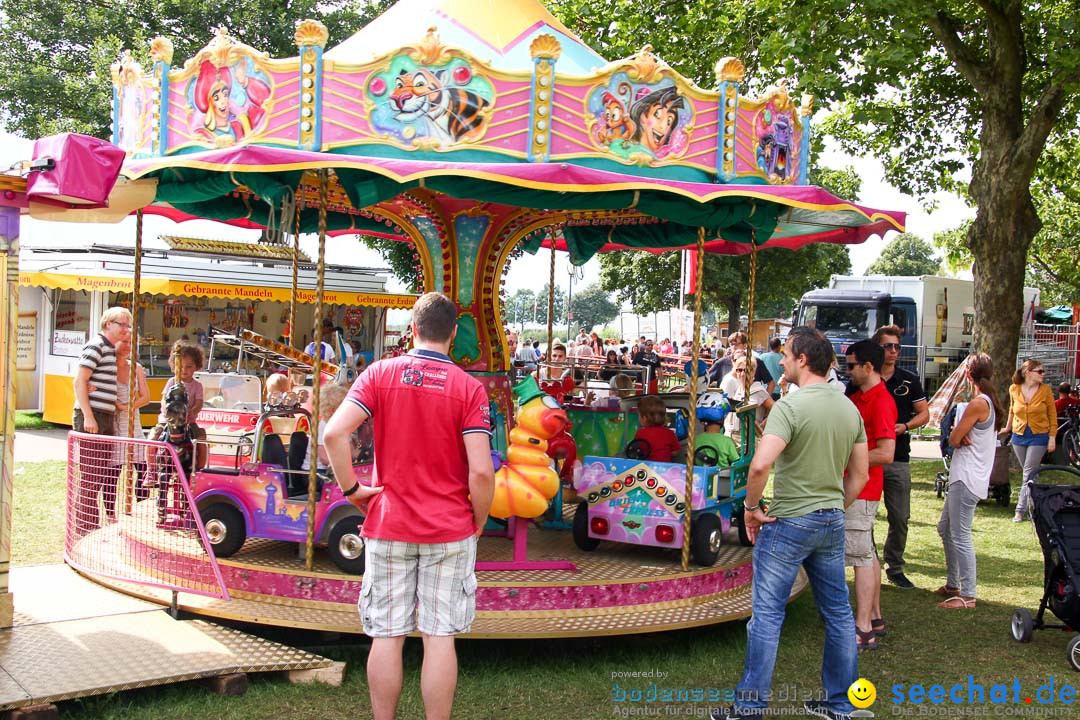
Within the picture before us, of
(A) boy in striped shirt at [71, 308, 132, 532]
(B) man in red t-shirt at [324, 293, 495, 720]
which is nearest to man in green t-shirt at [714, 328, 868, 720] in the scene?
(B) man in red t-shirt at [324, 293, 495, 720]

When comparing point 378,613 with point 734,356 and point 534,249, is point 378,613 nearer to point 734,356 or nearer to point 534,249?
point 534,249

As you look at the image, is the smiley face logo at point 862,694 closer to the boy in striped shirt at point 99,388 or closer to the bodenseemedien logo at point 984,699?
the bodenseemedien logo at point 984,699

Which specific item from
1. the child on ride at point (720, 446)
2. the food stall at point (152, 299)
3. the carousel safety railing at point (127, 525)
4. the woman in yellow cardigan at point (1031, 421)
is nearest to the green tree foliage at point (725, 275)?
the food stall at point (152, 299)

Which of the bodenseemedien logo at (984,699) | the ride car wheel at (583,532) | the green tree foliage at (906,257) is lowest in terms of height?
the bodenseemedien logo at (984,699)

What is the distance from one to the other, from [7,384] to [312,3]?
780 inches

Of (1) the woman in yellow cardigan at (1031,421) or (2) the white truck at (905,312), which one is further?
(2) the white truck at (905,312)

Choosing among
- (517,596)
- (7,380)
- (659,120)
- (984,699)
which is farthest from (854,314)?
(7,380)

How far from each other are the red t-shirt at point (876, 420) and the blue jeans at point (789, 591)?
4.33 feet

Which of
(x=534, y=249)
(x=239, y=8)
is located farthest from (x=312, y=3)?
(x=534, y=249)

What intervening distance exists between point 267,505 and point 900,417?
4680mm

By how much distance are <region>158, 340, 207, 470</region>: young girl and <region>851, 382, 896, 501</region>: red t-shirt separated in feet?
16.4

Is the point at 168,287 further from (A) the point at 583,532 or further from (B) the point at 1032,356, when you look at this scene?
(B) the point at 1032,356

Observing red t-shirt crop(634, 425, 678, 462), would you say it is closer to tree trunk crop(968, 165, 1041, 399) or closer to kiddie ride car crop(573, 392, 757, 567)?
kiddie ride car crop(573, 392, 757, 567)

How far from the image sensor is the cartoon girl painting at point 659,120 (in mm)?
6652
